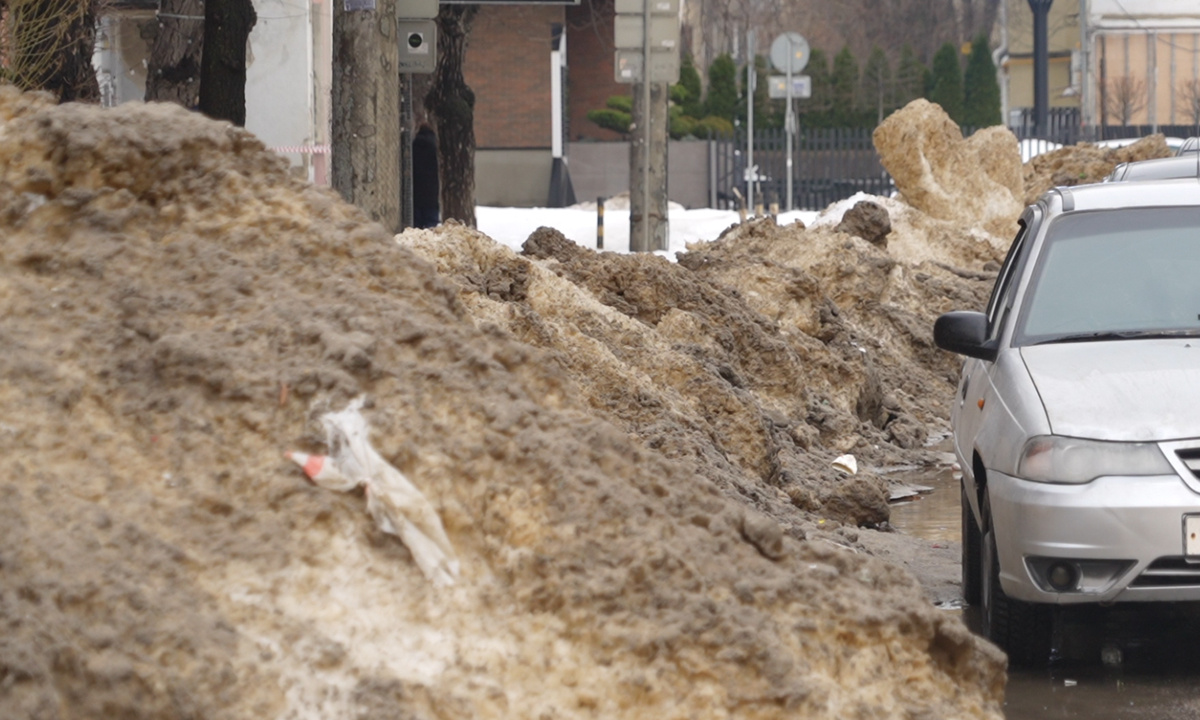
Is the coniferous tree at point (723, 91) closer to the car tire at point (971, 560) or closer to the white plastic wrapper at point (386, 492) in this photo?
the car tire at point (971, 560)

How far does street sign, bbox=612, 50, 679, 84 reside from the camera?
19609mm

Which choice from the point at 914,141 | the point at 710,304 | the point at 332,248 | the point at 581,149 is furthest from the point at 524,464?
the point at 581,149

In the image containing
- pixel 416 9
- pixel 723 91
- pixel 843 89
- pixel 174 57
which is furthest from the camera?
pixel 843 89

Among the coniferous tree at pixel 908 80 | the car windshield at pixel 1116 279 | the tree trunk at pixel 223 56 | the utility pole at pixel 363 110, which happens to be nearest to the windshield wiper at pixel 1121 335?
the car windshield at pixel 1116 279

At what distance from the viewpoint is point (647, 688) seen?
3742 millimetres

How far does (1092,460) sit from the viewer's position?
17.9 feet

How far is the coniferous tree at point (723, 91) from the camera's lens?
5138cm

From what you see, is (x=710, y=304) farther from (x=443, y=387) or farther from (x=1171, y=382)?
(x=443, y=387)

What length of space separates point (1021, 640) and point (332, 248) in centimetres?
270

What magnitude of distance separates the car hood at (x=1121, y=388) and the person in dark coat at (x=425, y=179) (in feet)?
48.1

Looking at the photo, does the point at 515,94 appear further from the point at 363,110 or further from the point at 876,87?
the point at 363,110

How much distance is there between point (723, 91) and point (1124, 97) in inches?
468

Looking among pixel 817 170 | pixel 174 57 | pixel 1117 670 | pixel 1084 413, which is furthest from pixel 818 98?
pixel 1084 413

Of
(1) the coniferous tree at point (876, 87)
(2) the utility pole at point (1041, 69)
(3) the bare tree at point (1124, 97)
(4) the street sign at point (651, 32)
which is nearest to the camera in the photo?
(4) the street sign at point (651, 32)
